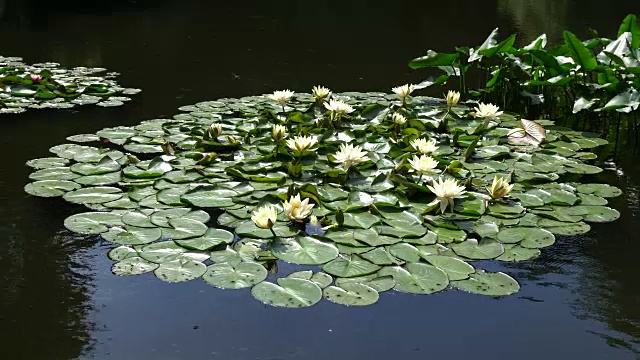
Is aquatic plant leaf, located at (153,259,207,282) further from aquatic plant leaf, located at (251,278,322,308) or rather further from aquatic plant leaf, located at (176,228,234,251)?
aquatic plant leaf, located at (251,278,322,308)

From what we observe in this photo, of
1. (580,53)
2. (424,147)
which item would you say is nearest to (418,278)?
(424,147)

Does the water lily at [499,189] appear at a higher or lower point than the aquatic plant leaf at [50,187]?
higher

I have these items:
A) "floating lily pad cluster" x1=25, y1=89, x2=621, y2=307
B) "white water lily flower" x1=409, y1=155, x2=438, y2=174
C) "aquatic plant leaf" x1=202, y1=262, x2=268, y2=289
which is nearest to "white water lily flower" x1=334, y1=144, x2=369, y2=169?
"floating lily pad cluster" x1=25, y1=89, x2=621, y2=307

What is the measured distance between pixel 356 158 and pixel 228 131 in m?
0.92

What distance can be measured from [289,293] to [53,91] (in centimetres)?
284

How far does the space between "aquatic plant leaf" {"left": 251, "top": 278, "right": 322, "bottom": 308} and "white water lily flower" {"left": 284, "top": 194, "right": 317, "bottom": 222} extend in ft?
1.05

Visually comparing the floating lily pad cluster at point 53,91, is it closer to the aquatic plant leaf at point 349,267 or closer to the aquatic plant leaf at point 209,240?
the aquatic plant leaf at point 209,240

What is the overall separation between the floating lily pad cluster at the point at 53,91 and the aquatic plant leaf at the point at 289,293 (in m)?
2.43

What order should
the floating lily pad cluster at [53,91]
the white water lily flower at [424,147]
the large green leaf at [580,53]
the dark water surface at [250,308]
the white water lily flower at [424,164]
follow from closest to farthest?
the dark water surface at [250,308], the white water lily flower at [424,164], the white water lily flower at [424,147], the large green leaf at [580,53], the floating lily pad cluster at [53,91]

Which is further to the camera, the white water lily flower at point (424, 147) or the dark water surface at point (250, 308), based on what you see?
the white water lily flower at point (424, 147)

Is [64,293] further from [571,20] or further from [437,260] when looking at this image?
[571,20]

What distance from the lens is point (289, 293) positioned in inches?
75.3

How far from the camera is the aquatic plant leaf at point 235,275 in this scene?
196 centimetres

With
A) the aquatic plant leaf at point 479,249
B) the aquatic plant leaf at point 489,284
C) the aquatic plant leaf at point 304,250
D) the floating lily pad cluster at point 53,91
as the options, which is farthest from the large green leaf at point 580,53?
the floating lily pad cluster at point 53,91
